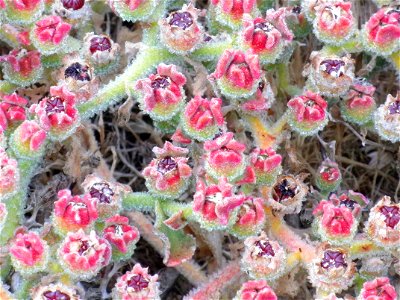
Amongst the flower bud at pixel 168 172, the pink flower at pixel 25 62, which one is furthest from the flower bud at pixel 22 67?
the flower bud at pixel 168 172

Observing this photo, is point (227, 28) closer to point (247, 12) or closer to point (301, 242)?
point (247, 12)

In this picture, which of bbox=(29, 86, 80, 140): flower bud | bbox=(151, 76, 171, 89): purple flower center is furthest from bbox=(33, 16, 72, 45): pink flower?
bbox=(151, 76, 171, 89): purple flower center

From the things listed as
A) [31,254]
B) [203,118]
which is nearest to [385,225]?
[203,118]

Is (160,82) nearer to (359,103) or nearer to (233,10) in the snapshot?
(233,10)

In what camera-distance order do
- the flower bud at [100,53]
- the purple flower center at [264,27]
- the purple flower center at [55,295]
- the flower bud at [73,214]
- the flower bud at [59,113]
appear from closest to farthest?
the purple flower center at [55,295], the flower bud at [73,214], the flower bud at [59,113], the purple flower center at [264,27], the flower bud at [100,53]

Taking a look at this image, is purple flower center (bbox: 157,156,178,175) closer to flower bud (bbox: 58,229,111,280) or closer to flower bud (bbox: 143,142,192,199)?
flower bud (bbox: 143,142,192,199)

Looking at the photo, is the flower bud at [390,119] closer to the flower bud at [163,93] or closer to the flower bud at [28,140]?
the flower bud at [163,93]

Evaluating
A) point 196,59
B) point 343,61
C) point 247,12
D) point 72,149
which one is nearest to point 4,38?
point 72,149
